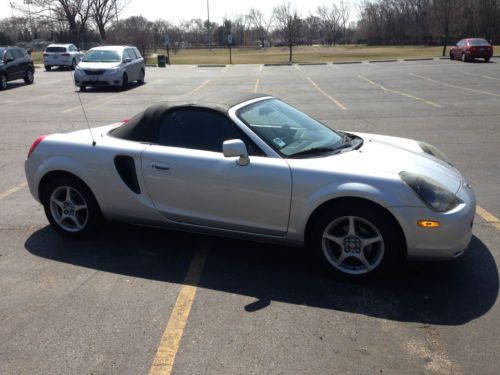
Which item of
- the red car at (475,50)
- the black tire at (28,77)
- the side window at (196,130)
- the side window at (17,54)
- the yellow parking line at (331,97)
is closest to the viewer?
the side window at (196,130)

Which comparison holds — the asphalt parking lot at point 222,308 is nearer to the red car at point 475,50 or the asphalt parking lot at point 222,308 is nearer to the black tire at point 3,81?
the black tire at point 3,81

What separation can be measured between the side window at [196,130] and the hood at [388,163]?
2.43 feet

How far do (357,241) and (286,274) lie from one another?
0.66m

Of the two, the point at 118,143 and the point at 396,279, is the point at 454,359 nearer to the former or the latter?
the point at 396,279

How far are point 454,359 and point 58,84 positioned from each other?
23.8m

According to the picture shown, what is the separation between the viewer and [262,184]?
3811mm

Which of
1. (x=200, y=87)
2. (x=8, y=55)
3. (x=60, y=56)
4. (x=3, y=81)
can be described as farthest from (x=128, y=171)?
(x=60, y=56)

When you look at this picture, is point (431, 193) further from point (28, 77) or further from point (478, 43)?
point (478, 43)

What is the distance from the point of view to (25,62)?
22516 millimetres

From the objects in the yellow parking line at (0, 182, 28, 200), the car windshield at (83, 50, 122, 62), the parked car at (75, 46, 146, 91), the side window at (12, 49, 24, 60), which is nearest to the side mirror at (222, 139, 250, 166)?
the yellow parking line at (0, 182, 28, 200)

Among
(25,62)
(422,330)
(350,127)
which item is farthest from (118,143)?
(25,62)

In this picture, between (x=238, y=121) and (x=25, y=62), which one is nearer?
(x=238, y=121)

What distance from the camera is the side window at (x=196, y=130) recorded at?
4.09 metres

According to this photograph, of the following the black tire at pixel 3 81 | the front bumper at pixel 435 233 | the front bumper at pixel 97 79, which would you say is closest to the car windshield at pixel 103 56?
the front bumper at pixel 97 79
